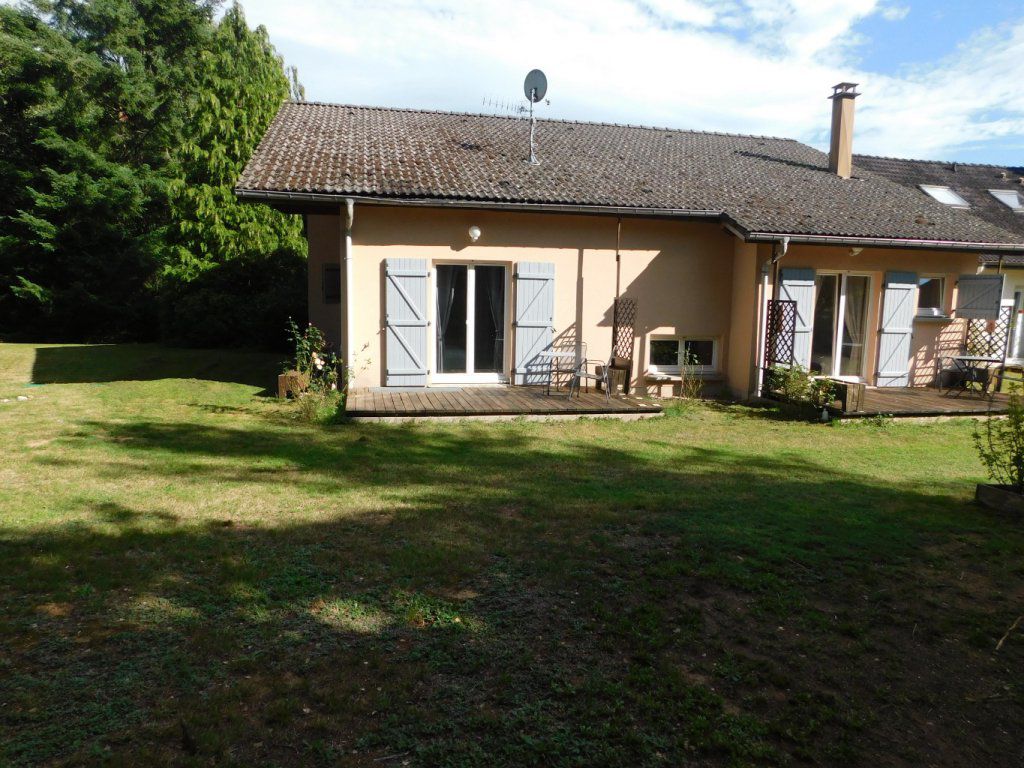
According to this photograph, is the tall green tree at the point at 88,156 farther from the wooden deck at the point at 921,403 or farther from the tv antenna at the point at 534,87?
the wooden deck at the point at 921,403

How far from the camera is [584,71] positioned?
14953 millimetres

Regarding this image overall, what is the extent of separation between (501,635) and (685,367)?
8.80 meters

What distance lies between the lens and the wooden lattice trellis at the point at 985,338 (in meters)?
11.8

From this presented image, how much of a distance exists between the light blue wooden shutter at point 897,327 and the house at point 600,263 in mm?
29

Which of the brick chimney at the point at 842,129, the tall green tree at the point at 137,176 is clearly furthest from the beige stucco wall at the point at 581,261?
the tall green tree at the point at 137,176

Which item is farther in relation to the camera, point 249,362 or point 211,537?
point 249,362

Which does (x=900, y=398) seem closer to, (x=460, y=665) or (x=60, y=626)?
(x=460, y=665)

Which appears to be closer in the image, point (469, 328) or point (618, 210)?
point (618, 210)

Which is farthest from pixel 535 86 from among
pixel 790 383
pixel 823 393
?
pixel 823 393

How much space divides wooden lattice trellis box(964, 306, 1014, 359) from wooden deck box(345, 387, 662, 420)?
6.53 metres

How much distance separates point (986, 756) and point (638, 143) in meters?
13.4

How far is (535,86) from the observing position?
12.0 metres

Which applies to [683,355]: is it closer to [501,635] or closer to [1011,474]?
[1011,474]

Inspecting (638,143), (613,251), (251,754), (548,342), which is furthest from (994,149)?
(251,754)
